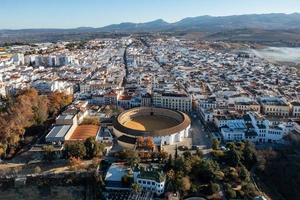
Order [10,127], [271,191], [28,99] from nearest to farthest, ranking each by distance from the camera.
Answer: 1. [271,191]
2. [10,127]
3. [28,99]

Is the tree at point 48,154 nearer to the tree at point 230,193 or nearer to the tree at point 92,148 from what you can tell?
the tree at point 92,148

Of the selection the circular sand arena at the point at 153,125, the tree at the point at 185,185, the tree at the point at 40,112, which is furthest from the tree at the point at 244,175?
the tree at the point at 40,112

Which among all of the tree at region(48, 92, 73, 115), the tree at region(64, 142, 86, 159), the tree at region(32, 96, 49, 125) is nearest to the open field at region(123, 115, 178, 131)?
the tree at region(64, 142, 86, 159)

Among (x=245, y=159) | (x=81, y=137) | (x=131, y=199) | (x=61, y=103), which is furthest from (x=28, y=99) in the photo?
(x=245, y=159)

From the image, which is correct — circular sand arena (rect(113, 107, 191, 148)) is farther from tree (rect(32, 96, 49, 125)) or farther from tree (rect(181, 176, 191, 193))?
tree (rect(181, 176, 191, 193))

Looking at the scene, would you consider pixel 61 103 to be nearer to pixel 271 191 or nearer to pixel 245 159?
pixel 245 159

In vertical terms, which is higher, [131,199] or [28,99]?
[28,99]

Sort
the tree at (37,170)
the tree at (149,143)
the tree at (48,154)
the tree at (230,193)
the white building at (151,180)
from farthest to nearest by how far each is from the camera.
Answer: the tree at (149,143) → the tree at (48,154) → the tree at (37,170) → the white building at (151,180) → the tree at (230,193)

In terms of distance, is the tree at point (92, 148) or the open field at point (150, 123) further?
the open field at point (150, 123)
